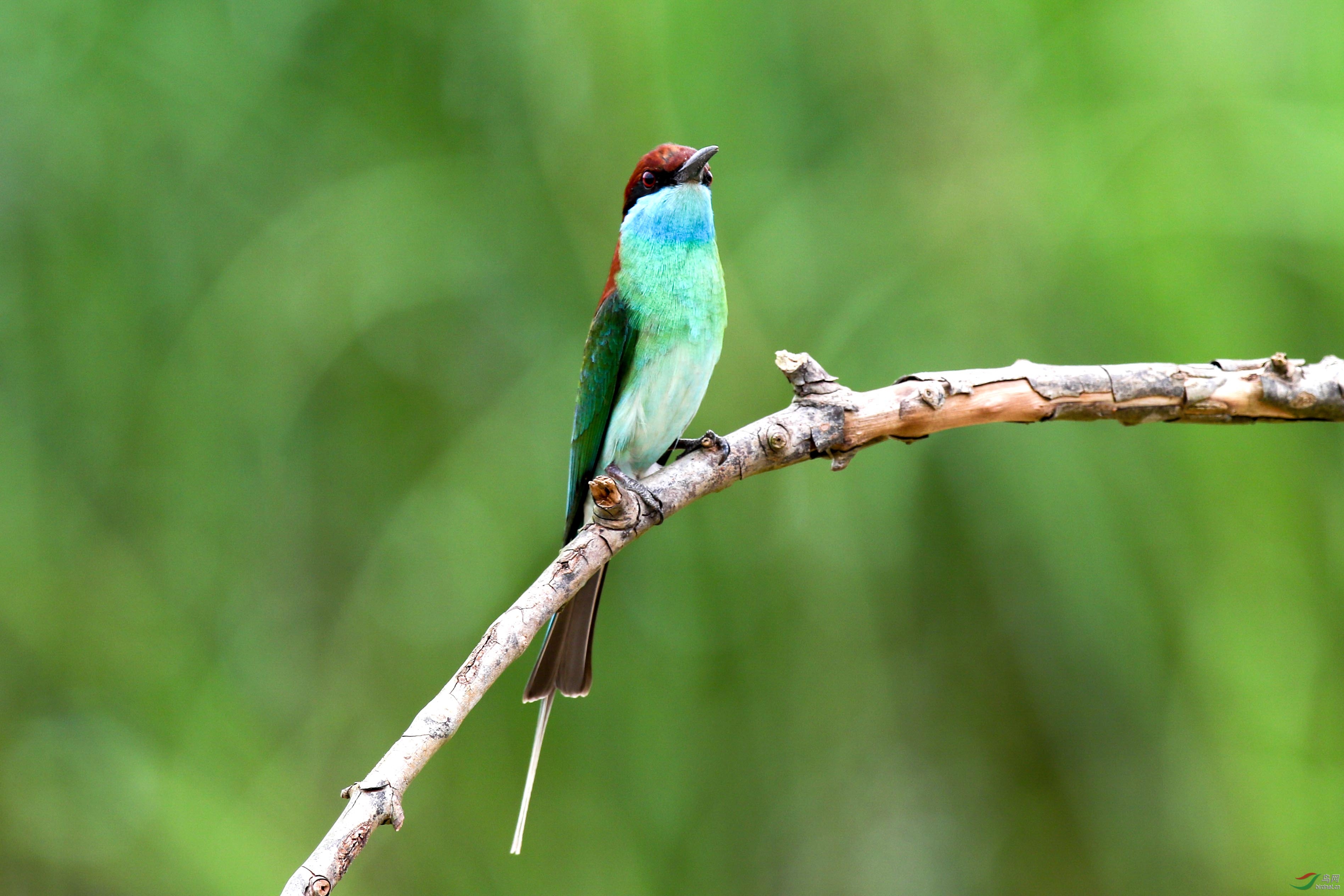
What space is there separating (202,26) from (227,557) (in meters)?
1.07

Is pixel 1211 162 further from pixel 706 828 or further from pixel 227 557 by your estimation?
pixel 227 557

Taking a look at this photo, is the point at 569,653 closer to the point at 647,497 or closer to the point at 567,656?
the point at 567,656

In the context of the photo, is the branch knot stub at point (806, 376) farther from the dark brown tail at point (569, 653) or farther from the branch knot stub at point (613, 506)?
the dark brown tail at point (569, 653)

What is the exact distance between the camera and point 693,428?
1.70m

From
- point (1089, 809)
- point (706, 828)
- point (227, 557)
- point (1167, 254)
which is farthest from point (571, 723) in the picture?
point (1167, 254)

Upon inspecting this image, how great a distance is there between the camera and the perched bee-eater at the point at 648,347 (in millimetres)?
1230

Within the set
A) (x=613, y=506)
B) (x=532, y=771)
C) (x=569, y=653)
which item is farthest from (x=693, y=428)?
(x=532, y=771)

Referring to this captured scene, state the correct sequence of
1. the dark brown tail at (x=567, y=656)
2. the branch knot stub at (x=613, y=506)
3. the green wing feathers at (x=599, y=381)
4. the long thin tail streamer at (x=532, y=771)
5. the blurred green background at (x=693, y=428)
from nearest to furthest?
1. the long thin tail streamer at (x=532, y=771)
2. the branch knot stub at (x=613, y=506)
3. the dark brown tail at (x=567, y=656)
4. the green wing feathers at (x=599, y=381)
5. the blurred green background at (x=693, y=428)

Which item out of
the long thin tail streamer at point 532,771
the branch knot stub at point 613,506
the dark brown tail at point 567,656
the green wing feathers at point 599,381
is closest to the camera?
the long thin tail streamer at point 532,771

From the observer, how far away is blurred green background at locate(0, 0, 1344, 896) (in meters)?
1.60

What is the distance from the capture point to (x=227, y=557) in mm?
1865

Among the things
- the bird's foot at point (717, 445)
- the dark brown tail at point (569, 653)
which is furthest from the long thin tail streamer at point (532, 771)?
the bird's foot at point (717, 445)

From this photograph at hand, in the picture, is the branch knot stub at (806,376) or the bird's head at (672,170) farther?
the bird's head at (672,170)

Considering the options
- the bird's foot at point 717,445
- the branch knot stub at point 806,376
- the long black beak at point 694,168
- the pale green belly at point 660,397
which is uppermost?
the long black beak at point 694,168
